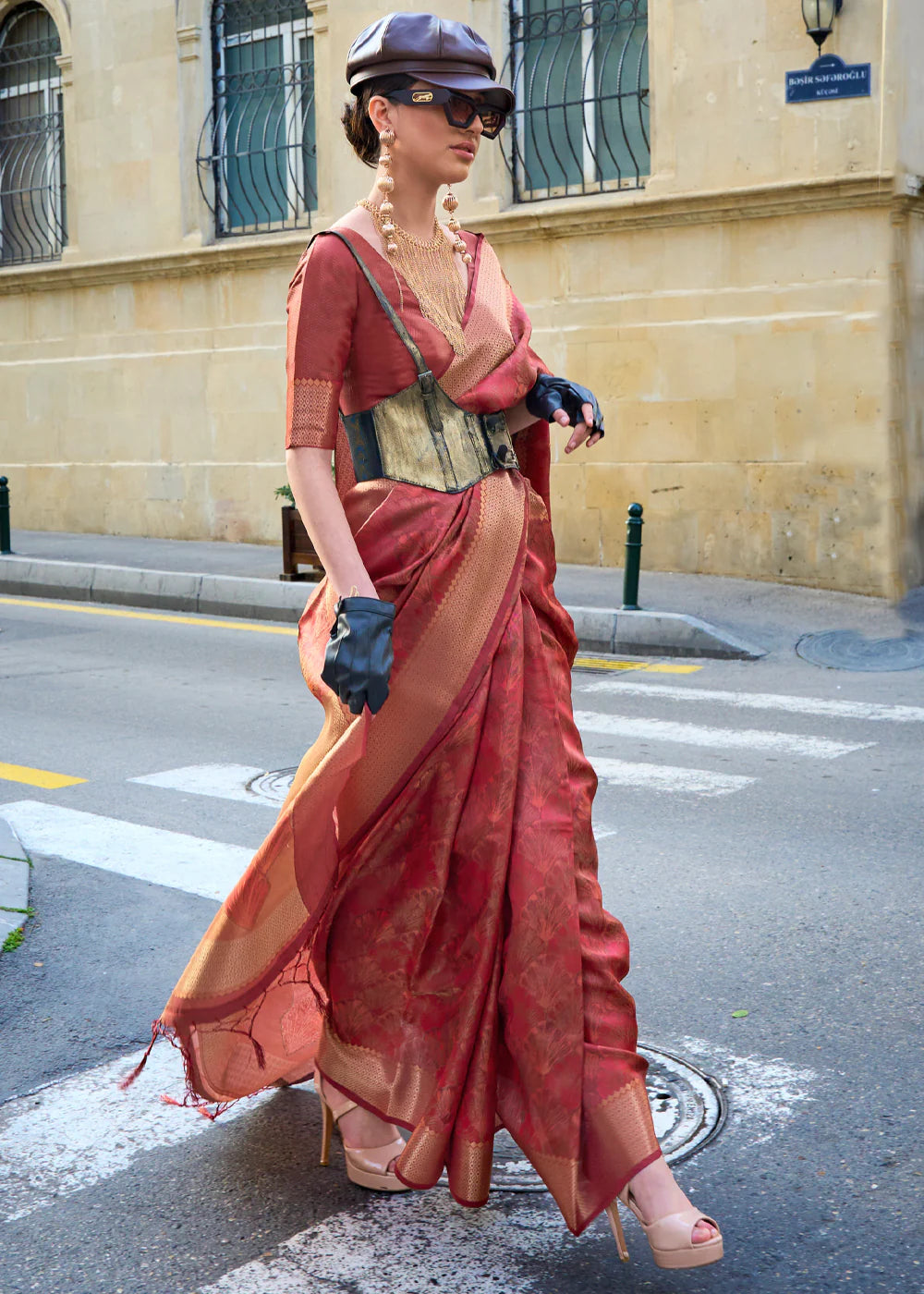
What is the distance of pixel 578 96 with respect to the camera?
13.3 metres

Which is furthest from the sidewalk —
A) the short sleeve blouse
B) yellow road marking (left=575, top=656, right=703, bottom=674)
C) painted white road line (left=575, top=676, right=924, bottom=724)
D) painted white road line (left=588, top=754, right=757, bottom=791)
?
the short sleeve blouse

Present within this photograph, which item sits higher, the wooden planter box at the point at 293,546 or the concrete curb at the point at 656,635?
the wooden planter box at the point at 293,546

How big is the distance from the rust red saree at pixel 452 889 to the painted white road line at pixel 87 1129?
33 cm

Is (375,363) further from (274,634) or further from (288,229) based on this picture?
(288,229)

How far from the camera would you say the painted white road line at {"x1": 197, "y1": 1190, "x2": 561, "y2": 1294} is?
8.40 feet

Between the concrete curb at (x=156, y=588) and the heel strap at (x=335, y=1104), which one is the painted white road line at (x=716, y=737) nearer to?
the heel strap at (x=335, y=1104)

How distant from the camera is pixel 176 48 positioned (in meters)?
16.1

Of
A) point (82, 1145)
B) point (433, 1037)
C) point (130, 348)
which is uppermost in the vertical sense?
point (130, 348)

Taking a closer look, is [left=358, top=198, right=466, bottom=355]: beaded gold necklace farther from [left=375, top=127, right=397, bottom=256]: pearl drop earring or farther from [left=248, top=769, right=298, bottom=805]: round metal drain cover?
[left=248, top=769, right=298, bottom=805]: round metal drain cover

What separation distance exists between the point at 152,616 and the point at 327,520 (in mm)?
9509

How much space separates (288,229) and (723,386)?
18.2 feet

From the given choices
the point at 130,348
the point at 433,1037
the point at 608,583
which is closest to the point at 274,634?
the point at 608,583

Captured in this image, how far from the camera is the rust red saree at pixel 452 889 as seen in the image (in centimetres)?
261

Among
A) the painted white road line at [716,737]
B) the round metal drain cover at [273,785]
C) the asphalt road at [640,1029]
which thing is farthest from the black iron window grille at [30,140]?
the round metal drain cover at [273,785]
